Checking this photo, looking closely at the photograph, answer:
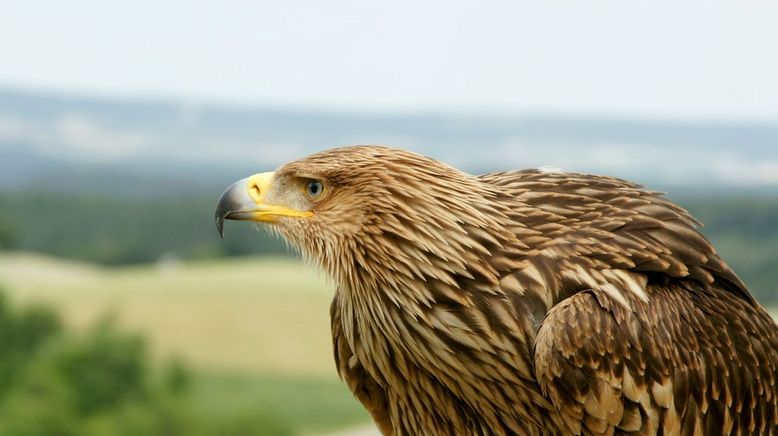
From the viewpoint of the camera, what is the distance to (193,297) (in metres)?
30.7

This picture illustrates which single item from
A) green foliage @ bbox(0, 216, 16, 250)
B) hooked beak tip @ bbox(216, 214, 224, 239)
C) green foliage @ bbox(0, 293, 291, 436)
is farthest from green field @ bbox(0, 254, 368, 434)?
hooked beak tip @ bbox(216, 214, 224, 239)

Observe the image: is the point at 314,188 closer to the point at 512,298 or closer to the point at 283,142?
the point at 512,298

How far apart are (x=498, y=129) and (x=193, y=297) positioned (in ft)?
40.5

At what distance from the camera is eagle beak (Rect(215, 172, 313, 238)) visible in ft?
11.8

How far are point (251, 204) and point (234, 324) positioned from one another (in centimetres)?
2507

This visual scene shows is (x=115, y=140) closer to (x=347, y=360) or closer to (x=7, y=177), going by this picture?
(x=7, y=177)

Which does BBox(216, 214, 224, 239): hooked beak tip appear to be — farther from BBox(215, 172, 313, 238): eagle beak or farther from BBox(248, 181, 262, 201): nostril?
BBox(248, 181, 262, 201): nostril

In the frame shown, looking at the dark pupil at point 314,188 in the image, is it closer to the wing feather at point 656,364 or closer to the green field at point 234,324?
the wing feather at point 656,364

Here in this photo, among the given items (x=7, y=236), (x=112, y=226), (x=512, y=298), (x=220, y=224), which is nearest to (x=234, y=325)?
(x=112, y=226)

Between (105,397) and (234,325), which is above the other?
(234,325)

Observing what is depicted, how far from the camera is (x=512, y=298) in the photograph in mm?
3523

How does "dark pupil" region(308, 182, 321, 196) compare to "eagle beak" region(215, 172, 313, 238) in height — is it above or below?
above

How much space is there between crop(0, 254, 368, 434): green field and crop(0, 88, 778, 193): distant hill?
10.7 feet

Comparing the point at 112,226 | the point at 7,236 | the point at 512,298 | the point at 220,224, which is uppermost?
the point at 220,224
